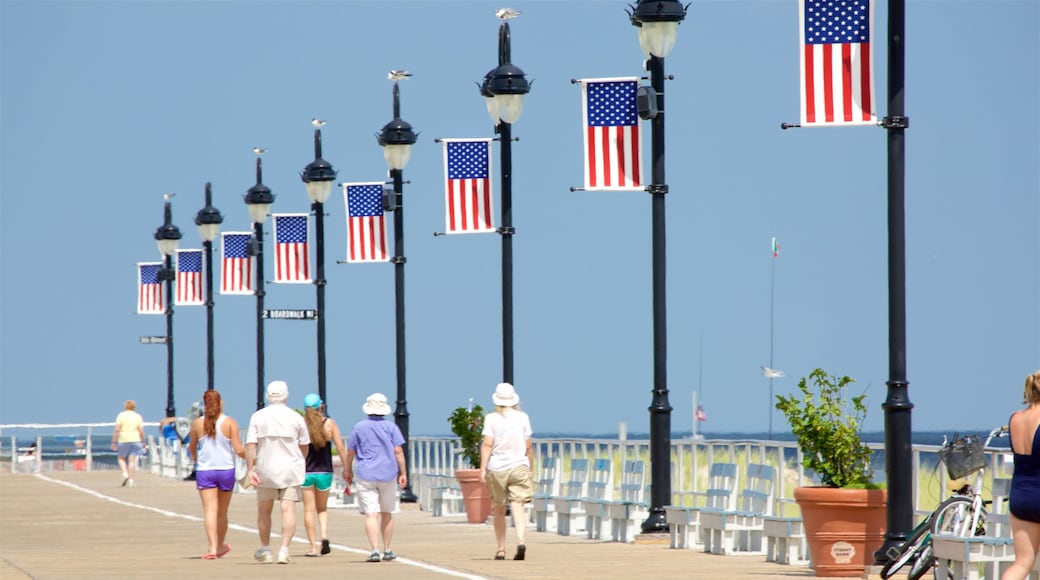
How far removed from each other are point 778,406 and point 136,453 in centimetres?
2972

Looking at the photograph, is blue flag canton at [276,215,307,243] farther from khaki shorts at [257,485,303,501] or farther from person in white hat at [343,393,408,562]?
khaki shorts at [257,485,303,501]

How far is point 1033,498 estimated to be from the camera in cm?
1276

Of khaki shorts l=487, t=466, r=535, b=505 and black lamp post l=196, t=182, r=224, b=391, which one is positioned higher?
black lamp post l=196, t=182, r=224, b=391

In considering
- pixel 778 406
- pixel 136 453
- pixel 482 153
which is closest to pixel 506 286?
pixel 482 153

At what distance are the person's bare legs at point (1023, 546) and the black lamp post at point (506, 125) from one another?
15818 millimetres

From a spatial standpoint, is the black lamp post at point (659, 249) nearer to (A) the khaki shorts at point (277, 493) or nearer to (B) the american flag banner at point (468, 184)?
(A) the khaki shorts at point (277, 493)

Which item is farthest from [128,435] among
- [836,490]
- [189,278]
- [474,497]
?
[836,490]

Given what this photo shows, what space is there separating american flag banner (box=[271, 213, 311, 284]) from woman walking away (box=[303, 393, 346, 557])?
52.9 ft

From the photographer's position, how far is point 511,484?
20.8 meters

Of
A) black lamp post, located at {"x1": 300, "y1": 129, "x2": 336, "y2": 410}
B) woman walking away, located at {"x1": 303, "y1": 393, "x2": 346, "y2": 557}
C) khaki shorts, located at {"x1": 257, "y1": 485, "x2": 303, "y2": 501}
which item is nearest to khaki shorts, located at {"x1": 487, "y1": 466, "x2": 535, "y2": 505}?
woman walking away, located at {"x1": 303, "y1": 393, "x2": 346, "y2": 557}

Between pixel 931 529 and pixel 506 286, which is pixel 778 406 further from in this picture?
pixel 506 286

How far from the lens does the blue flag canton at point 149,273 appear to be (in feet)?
163

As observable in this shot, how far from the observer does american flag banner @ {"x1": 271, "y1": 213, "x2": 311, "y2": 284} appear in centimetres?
3812

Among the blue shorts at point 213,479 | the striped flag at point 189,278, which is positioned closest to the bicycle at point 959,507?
the blue shorts at point 213,479
